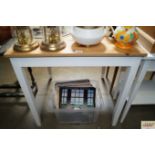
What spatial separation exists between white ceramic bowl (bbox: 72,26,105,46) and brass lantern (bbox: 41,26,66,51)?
117mm

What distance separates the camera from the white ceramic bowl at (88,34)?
800mm

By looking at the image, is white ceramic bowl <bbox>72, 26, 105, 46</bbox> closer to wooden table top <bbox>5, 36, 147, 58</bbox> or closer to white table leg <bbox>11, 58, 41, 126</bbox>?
wooden table top <bbox>5, 36, 147, 58</bbox>

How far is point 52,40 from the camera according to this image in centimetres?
93

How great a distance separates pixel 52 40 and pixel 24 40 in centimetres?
18

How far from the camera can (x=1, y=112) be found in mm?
1521

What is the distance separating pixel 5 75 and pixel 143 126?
1865mm

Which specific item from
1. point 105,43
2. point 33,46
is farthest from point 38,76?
point 105,43

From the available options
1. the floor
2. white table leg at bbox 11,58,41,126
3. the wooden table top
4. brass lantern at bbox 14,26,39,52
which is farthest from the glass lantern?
the floor

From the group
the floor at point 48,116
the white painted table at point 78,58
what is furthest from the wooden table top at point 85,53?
the floor at point 48,116

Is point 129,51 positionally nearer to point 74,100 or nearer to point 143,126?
point 143,126

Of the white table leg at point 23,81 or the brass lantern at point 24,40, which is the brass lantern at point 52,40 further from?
the white table leg at point 23,81

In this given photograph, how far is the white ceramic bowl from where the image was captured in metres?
0.80

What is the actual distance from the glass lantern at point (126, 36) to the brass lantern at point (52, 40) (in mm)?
347

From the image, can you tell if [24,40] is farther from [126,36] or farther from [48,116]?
[48,116]
